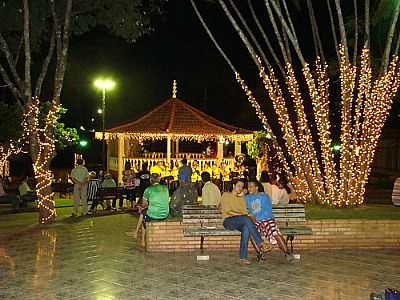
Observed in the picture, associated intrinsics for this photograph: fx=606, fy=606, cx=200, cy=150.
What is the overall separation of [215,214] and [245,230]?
0.99m

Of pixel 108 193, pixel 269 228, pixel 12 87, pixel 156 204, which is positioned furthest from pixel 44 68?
pixel 269 228

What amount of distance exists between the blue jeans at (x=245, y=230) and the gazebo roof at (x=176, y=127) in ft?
42.9

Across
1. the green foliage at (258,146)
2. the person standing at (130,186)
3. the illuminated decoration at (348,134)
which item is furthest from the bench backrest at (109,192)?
the green foliage at (258,146)

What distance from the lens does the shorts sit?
33.1 feet

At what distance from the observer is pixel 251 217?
33.3 ft

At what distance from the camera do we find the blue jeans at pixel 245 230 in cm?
986

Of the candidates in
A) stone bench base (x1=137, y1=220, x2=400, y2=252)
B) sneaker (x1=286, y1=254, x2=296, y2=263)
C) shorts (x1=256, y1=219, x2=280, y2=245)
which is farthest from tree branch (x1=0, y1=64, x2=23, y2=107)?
sneaker (x1=286, y1=254, x2=296, y2=263)

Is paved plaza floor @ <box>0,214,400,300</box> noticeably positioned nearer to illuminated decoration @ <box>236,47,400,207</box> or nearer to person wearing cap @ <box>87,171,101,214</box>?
illuminated decoration @ <box>236,47,400,207</box>

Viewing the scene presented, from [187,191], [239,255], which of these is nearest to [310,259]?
[239,255]

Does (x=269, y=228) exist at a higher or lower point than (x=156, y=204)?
lower

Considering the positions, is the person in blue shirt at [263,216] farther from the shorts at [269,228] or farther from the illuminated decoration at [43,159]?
the illuminated decoration at [43,159]

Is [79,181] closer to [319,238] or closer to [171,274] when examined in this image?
[319,238]

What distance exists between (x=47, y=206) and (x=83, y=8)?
5172mm

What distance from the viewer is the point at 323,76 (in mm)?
13281
